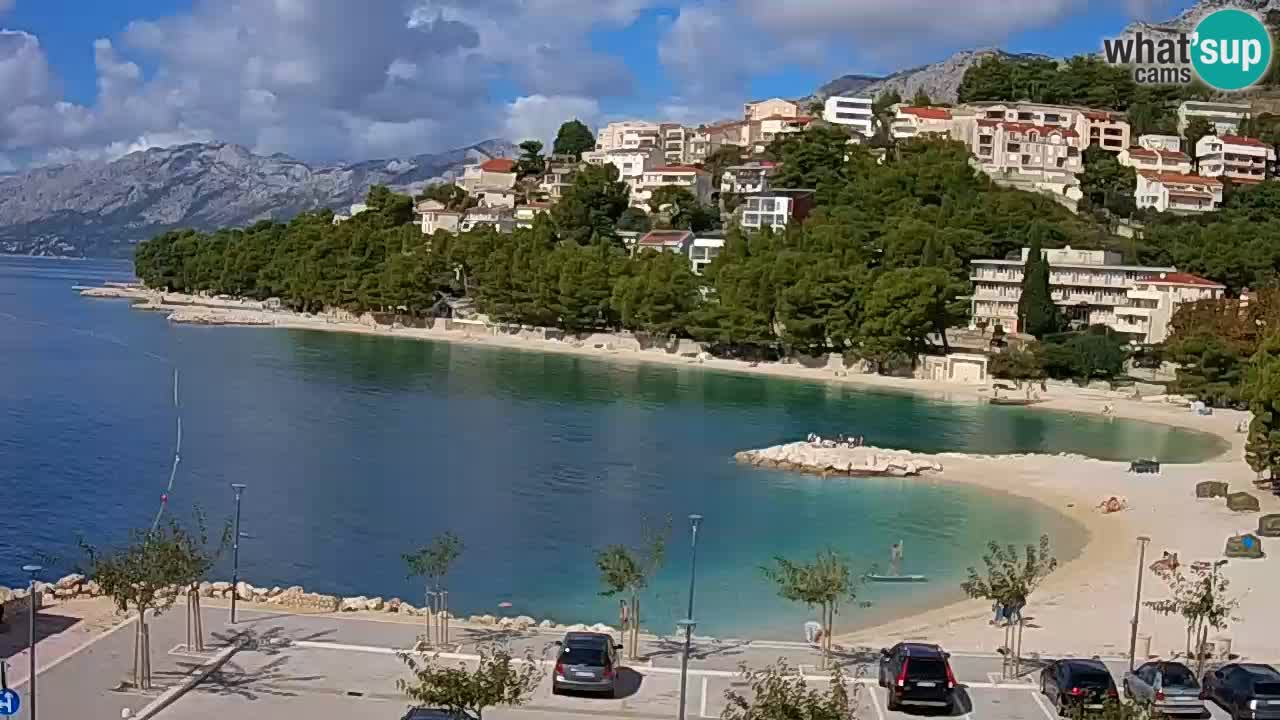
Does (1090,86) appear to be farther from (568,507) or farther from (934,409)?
(568,507)

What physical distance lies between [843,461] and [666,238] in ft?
206

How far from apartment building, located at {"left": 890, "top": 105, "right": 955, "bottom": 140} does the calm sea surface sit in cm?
5043

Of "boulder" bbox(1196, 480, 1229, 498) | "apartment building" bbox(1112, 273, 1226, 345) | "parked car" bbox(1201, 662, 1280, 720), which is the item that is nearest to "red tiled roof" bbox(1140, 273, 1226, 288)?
"apartment building" bbox(1112, 273, 1226, 345)

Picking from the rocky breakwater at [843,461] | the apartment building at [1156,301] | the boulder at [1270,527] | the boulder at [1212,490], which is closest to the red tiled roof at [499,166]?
the apartment building at [1156,301]

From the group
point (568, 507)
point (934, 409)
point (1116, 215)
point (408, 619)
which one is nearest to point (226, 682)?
point (408, 619)

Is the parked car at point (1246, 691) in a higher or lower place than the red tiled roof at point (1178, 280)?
lower

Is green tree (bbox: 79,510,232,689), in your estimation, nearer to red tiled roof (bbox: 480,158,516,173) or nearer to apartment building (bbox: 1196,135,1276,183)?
apartment building (bbox: 1196,135,1276,183)

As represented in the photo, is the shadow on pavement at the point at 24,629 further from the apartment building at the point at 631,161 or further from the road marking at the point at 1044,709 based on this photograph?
the apartment building at the point at 631,161

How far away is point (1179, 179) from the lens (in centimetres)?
10612

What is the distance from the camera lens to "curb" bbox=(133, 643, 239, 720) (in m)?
14.5

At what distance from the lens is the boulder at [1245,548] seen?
92.2 feet

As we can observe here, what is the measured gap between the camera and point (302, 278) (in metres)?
120

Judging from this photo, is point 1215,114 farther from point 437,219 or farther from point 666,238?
point 437,219

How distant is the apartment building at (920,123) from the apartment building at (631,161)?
24.6m
